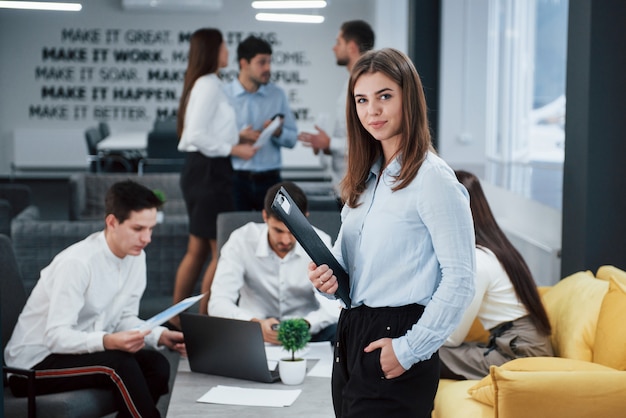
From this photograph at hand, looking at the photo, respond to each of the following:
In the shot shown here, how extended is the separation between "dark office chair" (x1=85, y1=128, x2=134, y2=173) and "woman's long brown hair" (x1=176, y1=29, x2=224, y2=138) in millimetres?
6722

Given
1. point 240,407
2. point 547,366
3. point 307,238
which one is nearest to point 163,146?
point 240,407

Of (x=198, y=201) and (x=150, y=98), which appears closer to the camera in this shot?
(x=198, y=201)

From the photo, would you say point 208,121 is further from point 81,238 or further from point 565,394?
point 565,394

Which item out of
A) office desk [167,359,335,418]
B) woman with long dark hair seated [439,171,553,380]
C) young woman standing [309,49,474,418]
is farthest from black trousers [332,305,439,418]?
woman with long dark hair seated [439,171,553,380]

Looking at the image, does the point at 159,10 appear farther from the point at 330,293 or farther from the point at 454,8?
the point at 330,293

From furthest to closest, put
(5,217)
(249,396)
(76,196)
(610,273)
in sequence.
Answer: (76,196), (5,217), (610,273), (249,396)

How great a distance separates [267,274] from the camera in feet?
12.6

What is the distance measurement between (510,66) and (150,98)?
870cm

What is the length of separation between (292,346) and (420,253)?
1.01 meters

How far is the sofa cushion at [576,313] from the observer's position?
3076mm

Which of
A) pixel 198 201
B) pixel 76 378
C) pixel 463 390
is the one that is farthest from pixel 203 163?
pixel 463 390

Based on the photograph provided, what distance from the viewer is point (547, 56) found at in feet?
19.4

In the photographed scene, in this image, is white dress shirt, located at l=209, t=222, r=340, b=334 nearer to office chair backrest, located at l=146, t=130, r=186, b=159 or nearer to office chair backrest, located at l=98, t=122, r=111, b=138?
office chair backrest, located at l=146, t=130, r=186, b=159

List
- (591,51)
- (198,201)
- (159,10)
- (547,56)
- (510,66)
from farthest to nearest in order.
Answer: (159,10)
(510,66)
(547,56)
(198,201)
(591,51)
